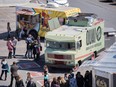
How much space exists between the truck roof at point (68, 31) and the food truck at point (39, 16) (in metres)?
3.94

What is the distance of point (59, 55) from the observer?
25828mm

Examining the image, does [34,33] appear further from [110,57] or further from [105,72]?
[105,72]

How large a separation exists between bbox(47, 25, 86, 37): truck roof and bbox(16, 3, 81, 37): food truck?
3942 mm

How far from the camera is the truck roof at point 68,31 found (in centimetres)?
2643

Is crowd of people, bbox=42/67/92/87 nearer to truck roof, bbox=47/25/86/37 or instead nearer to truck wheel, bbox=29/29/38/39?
truck roof, bbox=47/25/86/37

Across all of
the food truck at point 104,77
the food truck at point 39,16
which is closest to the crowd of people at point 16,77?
the food truck at point 104,77

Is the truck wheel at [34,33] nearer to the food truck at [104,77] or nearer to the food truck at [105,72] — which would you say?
the food truck at [105,72]

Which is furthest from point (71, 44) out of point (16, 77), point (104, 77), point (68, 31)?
point (104, 77)

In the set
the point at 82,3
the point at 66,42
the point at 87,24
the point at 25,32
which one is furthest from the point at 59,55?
the point at 82,3

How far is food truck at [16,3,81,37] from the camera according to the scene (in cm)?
3250

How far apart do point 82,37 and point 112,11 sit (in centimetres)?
1981

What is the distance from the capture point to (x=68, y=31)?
89.0 feet

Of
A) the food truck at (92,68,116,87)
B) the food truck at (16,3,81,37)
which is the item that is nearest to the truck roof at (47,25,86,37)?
the food truck at (16,3,81,37)

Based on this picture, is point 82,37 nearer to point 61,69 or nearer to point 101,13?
point 61,69
